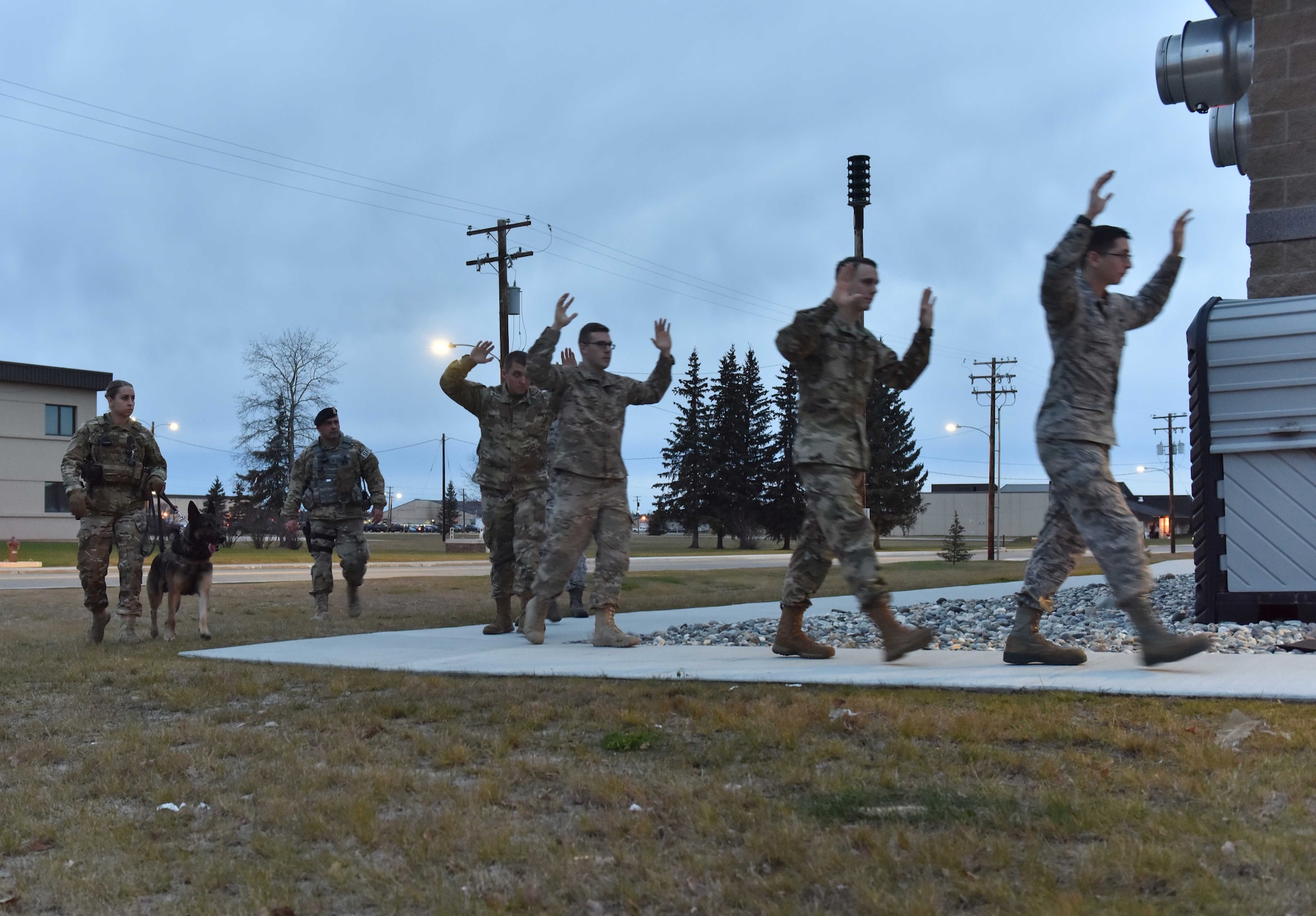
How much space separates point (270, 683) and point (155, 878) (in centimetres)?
322

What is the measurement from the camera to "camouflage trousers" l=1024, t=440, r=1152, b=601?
5027 mm

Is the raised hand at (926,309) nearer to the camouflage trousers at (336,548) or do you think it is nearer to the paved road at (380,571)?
the camouflage trousers at (336,548)

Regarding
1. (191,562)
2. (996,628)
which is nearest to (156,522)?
(191,562)

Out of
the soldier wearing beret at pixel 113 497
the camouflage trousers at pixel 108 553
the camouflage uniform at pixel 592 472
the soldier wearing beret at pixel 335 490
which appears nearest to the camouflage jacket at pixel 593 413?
the camouflage uniform at pixel 592 472

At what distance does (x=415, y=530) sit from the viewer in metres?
130

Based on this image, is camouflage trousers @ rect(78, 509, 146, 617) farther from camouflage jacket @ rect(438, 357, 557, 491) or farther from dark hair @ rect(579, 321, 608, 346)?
dark hair @ rect(579, 321, 608, 346)

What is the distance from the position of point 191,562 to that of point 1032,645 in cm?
708

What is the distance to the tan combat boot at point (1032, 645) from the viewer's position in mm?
5527

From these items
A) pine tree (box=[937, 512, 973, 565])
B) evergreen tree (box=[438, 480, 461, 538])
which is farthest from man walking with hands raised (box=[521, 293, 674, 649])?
evergreen tree (box=[438, 480, 461, 538])

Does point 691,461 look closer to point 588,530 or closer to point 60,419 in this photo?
point 60,419

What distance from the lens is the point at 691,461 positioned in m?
62.7

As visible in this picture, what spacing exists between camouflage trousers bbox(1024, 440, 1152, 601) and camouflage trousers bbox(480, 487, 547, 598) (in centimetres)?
439

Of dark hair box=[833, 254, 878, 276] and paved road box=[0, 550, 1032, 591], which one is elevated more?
dark hair box=[833, 254, 878, 276]

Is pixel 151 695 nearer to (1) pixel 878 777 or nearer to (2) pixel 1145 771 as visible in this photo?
(1) pixel 878 777
